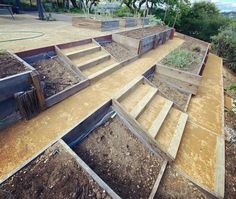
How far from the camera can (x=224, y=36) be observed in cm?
972

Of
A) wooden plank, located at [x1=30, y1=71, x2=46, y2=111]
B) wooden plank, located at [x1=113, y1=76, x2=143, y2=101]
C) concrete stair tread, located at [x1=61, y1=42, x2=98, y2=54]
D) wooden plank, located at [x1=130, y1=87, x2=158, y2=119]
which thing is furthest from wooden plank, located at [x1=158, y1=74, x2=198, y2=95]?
wooden plank, located at [x1=30, y1=71, x2=46, y2=111]

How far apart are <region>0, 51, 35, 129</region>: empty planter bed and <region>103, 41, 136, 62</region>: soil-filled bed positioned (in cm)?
313

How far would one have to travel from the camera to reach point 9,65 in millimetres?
2814

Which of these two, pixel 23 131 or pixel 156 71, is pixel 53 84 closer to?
pixel 23 131

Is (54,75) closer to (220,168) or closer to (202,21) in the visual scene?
(220,168)

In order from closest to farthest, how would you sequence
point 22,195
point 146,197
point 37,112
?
point 22,195 < point 146,197 < point 37,112

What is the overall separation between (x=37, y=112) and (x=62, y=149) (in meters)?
1.06

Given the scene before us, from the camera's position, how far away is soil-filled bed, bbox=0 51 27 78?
2614 millimetres

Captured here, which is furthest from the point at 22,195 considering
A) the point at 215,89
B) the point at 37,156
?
the point at 215,89

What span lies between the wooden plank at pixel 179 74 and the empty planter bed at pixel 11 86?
12.6 feet

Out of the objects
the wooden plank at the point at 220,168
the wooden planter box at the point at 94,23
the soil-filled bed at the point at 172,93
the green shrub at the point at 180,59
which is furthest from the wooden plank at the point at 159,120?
the wooden planter box at the point at 94,23

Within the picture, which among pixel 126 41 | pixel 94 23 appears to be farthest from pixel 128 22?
pixel 126 41

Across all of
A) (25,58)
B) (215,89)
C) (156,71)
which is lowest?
(215,89)

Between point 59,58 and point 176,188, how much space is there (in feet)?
12.3
